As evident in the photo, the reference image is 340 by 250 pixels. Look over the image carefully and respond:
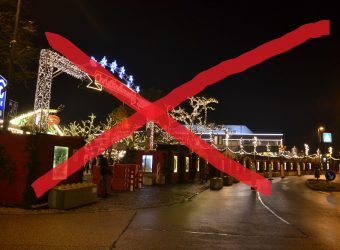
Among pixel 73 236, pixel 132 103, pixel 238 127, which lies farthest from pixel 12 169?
pixel 238 127

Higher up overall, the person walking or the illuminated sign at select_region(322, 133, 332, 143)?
the illuminated sign at select_region(322, 133, 332, 143)

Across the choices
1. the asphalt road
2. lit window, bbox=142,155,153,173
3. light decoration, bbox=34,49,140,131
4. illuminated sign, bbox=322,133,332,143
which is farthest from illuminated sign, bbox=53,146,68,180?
illuminated sign, bbox=322,133,332,143

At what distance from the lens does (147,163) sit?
28.7m

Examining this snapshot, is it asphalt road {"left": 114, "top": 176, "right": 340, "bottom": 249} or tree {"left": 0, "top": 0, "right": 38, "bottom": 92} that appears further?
tree {"left": 0, "top": 0, "right": 38, "bottom": 92}

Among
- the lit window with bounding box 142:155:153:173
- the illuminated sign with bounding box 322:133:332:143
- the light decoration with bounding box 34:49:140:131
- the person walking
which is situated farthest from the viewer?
the illuminated sign with bounding box 322:133:332:143

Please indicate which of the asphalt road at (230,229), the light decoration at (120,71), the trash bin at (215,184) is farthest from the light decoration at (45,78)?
the trash bin at (215,184)

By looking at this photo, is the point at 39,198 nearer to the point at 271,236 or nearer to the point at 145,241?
the point at 145,241

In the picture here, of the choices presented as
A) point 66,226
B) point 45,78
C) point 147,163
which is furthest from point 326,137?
point 66,226

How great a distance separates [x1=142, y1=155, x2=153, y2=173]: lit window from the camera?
93.7 ft

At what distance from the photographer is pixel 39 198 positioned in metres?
13.5

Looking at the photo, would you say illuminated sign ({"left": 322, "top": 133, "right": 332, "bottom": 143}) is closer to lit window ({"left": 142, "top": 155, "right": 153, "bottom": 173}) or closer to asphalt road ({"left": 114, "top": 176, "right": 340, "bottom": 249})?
lit window ({"left": 142, "top": 155, "right": 153, "bottom": 173})

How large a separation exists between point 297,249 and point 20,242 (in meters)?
5.70

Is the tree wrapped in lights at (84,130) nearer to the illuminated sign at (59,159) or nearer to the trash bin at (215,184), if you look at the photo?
the trash bin at (215,184)

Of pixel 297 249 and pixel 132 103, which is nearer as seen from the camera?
pixel 297 249
